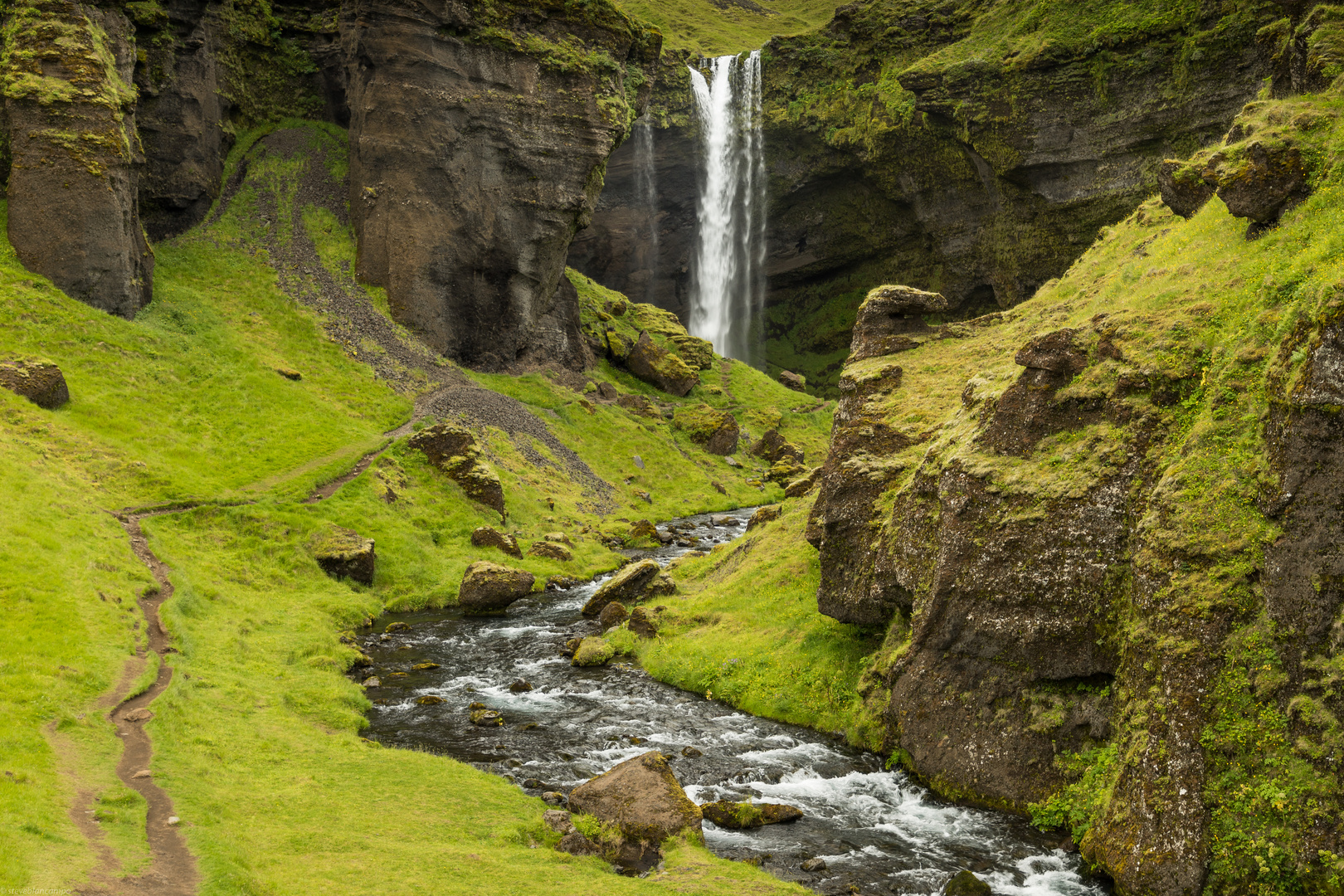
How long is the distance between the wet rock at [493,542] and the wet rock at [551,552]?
36.8 inches

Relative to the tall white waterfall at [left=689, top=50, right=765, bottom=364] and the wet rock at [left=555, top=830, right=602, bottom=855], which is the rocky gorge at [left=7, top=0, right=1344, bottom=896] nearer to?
the wet rock at [left=555, top=830, right=602, bottom=855]

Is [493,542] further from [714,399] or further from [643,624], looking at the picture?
[714,399]

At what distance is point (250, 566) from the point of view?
39125mm

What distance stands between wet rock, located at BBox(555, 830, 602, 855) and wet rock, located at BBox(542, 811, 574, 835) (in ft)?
1.04

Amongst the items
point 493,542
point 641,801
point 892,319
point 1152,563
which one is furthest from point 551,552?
point 1152,563

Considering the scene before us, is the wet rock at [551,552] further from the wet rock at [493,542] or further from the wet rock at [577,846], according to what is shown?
the wet rock at [577,846]

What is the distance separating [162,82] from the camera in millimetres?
72312

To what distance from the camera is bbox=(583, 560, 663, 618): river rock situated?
3947cm

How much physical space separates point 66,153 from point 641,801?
56.9 m

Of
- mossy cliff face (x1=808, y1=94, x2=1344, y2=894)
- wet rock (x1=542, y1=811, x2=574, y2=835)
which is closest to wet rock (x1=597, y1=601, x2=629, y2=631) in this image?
mossy cliff face (x1=808, y1=94, x2=1344, y2=894)

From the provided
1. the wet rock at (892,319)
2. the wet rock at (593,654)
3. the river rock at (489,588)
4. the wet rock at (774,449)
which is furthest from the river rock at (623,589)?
the wet rock at (774,449)

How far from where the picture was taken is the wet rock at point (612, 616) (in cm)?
3709

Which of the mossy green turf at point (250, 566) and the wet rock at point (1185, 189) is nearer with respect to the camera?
the mossy green turf at point (250, 566)

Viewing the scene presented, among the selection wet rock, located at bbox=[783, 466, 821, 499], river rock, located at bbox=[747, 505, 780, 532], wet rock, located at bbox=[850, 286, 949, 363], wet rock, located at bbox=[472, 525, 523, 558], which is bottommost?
wet rock, located at bbox=[472, 525, 523, 558]
